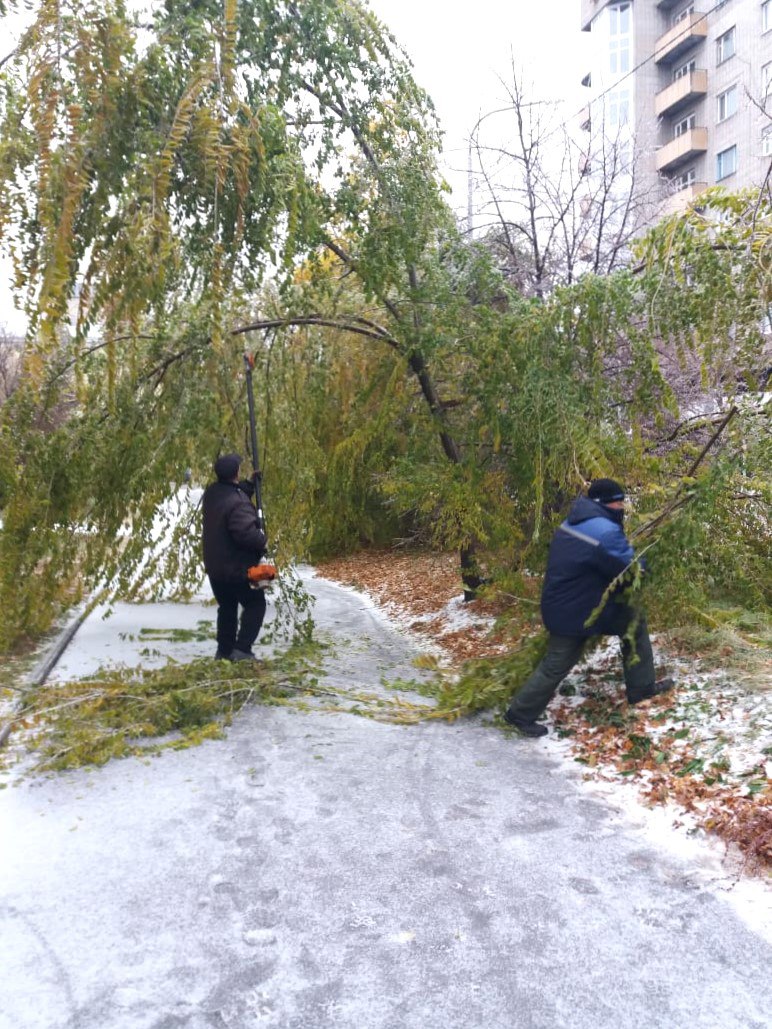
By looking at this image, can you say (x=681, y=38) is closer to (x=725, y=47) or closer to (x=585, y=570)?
(x=725, y=47)

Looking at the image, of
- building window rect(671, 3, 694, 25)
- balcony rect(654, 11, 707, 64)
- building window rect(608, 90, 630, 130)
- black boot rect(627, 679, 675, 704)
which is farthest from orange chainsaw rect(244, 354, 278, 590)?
building window rect(671, 3, 694, 25)

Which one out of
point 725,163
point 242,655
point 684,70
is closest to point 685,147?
point 725,163

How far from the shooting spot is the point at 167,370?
8531mm

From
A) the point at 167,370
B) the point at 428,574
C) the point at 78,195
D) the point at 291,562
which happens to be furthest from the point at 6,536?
the point at 428,574

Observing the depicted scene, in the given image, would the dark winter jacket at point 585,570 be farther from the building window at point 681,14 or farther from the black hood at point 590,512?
the building window at point 681,14

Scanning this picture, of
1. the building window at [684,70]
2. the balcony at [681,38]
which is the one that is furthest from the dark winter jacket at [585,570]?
the building window at [684,70]

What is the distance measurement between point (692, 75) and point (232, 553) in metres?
30.0

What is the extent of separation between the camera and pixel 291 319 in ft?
29.3

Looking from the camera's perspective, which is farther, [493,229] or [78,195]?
[493,229]

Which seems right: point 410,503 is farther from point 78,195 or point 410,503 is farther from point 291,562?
point 78,195

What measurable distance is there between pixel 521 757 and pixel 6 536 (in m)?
4.92

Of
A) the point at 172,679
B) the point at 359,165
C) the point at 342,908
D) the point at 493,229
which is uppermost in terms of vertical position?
the point at 493,229

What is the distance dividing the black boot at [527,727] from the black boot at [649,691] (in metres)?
0.63

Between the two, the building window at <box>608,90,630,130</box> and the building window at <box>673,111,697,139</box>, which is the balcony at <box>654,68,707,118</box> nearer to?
the building window at <box>673,111,697,139</box>
